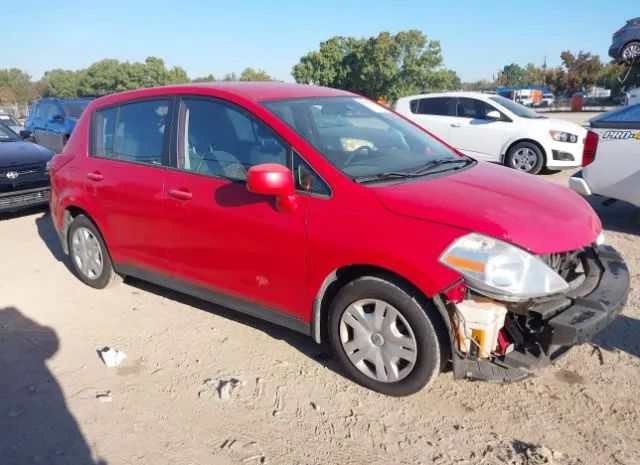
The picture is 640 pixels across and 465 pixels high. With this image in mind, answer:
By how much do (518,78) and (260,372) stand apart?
88119 mm

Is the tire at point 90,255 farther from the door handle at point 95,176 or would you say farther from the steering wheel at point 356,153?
the steering wheel at point 356,153

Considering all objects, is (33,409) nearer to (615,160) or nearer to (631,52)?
(615,160)

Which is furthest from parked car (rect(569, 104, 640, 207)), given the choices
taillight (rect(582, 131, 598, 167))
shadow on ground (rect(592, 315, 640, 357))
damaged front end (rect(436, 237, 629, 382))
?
damaged front end (rect(436, 237, 629, 382))

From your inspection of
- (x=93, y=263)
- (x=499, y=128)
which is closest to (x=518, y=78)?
(x=499, y=128)

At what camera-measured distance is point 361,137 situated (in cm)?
356

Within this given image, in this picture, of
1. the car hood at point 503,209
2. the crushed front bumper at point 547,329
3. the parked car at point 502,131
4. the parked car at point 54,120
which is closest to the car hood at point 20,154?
the parked car at point 54,120

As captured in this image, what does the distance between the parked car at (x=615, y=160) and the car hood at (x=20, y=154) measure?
7.47 m

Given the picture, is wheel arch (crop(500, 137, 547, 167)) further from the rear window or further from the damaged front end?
the damaged front end

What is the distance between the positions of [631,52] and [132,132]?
14.9 meters

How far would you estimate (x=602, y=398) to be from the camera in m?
2.98

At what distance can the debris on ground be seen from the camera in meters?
3.57

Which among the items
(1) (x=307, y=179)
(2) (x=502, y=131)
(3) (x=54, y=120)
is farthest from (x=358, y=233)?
(3) (x=54, y=120)

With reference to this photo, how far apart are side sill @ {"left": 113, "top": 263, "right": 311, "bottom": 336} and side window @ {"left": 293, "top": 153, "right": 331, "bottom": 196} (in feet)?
2.69

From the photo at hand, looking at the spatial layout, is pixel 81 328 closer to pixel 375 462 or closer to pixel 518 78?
pixel 375 462
